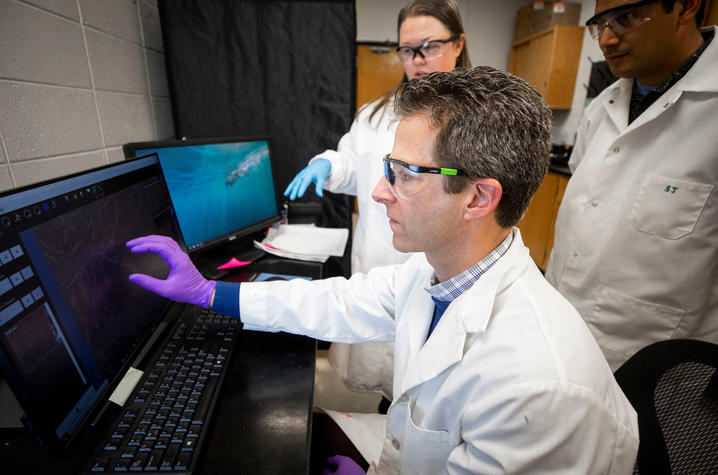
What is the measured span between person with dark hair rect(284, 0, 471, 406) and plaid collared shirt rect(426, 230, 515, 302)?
2.20 feet

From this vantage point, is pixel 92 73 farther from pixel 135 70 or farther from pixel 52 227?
pixel 52 227

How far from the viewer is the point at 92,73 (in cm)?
120

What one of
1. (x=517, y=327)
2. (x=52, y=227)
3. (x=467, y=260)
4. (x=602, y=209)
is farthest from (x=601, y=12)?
(x=52, y=227)

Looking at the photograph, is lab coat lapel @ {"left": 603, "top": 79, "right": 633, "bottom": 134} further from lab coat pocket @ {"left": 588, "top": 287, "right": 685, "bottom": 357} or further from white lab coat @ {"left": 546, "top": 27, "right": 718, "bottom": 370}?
lab coat pocket @ {"left": 588, "top": 287, "right": 685, "bottom": 357}

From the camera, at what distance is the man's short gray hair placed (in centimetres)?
68

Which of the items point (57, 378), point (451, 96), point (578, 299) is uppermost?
point (451, 96)

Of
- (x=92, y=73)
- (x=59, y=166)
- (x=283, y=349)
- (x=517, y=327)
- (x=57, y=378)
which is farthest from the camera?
(x=92, y=73)

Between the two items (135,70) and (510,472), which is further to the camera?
(135,70)

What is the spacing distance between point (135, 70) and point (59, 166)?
64 centimetres

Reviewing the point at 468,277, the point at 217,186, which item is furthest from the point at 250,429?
the point at 217,186

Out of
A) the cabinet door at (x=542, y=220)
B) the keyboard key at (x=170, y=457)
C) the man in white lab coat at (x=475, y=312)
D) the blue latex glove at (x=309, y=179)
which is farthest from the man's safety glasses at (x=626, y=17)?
the cabinet door at (x=542, y=220)

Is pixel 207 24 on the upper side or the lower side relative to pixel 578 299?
upper

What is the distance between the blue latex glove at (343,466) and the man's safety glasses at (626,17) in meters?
1.52

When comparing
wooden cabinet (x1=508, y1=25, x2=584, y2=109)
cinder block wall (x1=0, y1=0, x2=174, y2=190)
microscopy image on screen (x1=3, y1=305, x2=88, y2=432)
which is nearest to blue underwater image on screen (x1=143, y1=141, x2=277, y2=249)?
cinder block wall (x1=0, y1=0, x2=174, y2=190)
